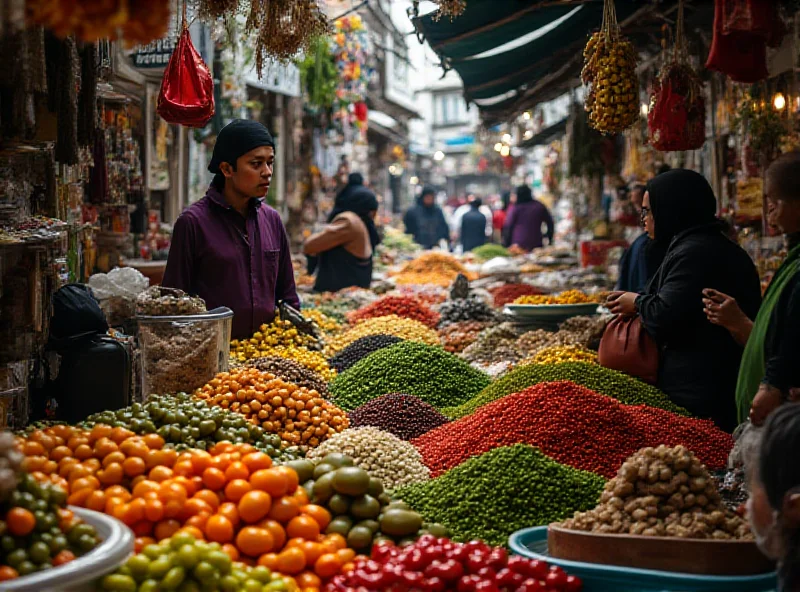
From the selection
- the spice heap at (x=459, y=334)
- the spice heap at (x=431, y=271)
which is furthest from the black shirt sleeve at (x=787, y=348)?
the spice heap at (x=431, y=271)

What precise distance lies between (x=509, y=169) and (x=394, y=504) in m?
23.2

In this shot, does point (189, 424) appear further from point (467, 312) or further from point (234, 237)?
point (467, 312)

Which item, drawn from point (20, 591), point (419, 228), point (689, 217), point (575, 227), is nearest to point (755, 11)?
point (689, 217)

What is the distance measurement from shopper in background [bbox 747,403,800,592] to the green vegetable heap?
2.10m

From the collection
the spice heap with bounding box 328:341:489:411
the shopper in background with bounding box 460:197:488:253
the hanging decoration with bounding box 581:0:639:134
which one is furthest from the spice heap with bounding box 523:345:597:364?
the shopper in background with bounding box 460:197:488:253

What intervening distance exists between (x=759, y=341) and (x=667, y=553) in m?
1.12

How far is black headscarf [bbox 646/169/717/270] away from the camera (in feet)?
13.7

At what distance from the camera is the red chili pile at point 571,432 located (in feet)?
11.3

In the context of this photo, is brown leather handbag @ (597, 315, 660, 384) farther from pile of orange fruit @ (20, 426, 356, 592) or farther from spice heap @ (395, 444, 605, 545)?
pile of orange fruit @ (20, 426, 356, 592)

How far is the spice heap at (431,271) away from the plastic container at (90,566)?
8.61m

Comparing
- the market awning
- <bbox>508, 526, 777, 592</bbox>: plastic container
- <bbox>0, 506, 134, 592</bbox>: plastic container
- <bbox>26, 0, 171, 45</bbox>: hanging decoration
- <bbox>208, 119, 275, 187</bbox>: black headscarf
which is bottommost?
<bbox>508, 526, 777, 592</bbox>: plastic container

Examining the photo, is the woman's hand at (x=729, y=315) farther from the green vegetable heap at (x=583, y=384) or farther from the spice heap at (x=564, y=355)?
the spice heap at (x=564, y=355)

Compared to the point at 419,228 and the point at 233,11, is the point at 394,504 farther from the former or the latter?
the point at 419,228

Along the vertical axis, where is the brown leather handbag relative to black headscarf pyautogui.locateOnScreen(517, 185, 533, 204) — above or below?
below
